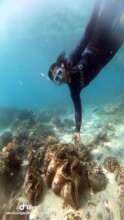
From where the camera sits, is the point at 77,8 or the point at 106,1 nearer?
the point at 106,1

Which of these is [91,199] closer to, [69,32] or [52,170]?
[52,170]

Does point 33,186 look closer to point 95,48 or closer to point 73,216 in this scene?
point 73,216

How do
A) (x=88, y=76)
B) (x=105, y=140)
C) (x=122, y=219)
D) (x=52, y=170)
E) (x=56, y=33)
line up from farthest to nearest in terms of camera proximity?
(x=56, y=33)
(x=105, y=140)
(x=88, y=76)
(x=52, y=170)
(x=122, y=219)

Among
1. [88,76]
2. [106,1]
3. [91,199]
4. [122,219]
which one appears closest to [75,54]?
[88,76]

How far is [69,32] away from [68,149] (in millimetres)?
31528

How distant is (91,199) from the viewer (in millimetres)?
4617

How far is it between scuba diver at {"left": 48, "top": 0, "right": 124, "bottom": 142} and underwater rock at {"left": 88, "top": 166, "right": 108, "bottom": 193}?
1046 millimetres

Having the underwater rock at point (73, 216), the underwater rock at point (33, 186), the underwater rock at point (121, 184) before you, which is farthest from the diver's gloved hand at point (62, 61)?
the underwater rock at point (73, 216)

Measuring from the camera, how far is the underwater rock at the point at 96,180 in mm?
4807

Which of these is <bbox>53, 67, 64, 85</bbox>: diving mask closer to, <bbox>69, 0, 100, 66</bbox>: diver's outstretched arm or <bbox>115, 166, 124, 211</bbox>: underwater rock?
<bbox>69, 0, 100, 66</bbox>: diver's outstretched arm

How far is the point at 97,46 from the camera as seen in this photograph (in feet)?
20.7

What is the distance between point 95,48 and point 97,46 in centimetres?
8

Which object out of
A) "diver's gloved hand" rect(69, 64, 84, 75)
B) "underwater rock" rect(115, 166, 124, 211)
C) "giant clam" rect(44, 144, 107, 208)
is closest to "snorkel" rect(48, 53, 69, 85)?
"diver's gloved hand" rect(69, 64, 84, 75)

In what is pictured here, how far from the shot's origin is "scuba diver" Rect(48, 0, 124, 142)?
5945 millimetres
